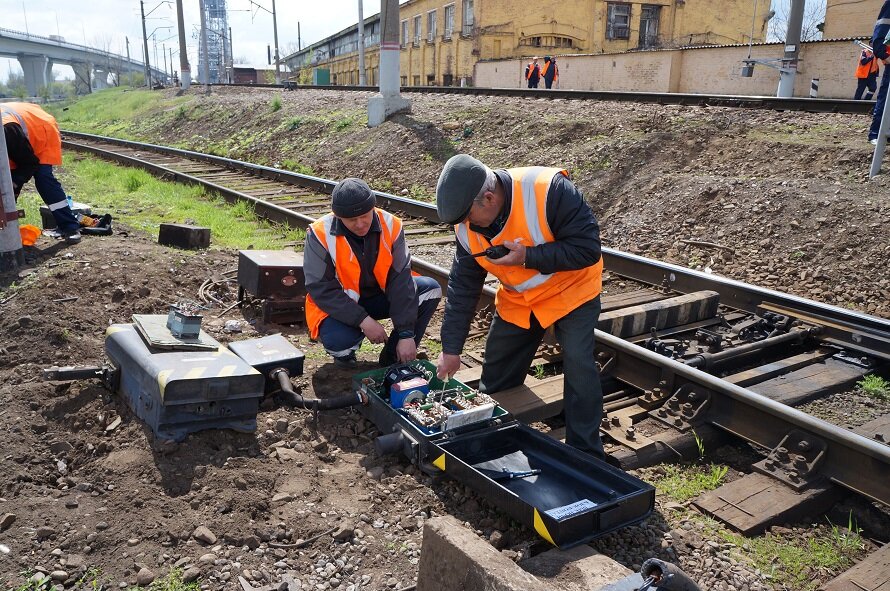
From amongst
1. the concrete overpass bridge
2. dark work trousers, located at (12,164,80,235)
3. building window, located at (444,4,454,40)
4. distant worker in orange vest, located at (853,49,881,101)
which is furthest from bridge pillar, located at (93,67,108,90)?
dark work trousers, located at (12,164,80,235)

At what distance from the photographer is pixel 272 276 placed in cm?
563

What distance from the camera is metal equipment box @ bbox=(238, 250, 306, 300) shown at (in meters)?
5.62

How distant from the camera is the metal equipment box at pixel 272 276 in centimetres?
562

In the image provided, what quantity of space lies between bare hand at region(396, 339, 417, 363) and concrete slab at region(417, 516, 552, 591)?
177 centimetres

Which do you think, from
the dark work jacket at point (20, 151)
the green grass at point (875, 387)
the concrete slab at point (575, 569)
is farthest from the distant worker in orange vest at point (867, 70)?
the concrete slab at point (575, 569)

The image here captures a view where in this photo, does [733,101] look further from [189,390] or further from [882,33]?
[189,390]

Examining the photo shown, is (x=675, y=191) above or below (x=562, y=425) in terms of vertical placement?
above

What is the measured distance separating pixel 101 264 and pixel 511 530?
4.80m

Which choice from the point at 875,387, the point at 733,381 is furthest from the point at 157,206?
the point at 875,387

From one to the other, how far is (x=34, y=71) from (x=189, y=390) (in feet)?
331

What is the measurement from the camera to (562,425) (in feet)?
13.8

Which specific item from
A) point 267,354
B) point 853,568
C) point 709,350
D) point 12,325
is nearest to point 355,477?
point 267,354

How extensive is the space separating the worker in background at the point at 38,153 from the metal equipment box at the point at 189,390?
4.25 m

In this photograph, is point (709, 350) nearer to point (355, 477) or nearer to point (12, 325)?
point (355, 477)
